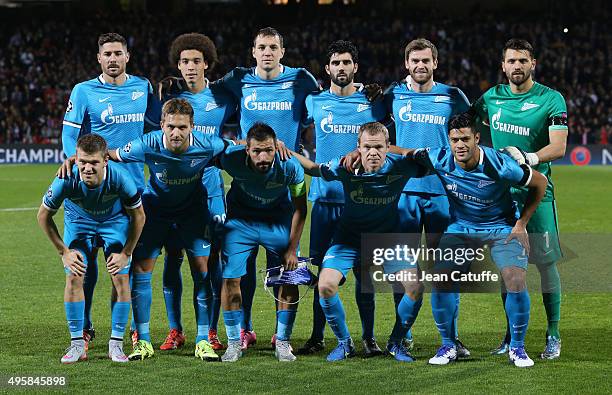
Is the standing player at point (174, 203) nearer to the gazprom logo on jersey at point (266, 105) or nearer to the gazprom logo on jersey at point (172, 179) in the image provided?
the gazprom logo on jersey at point (172, 179)

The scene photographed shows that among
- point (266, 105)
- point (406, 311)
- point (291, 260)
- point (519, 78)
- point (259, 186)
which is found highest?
point (519, 78)

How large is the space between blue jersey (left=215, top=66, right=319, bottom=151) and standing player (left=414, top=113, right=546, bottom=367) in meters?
1.25

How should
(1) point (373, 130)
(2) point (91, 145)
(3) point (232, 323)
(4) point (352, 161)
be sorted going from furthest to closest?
(3) point (232, 323) < (4) point (352, 161) < (1) point (373, 130) < (2) point (91, 145)

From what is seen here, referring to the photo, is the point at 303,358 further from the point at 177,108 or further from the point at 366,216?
the point at 177,108

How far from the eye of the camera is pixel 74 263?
6.80 metres

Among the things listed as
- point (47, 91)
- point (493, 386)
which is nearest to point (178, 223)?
point (493, 386)

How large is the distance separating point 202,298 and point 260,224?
0.70m

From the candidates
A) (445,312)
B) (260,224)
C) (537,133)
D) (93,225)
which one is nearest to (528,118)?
(537,133)

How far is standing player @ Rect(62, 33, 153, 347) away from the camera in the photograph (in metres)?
7.70

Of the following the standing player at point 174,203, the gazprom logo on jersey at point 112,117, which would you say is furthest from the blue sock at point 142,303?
the gazprom logo on jersey at point 112,117

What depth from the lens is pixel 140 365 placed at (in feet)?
22.2

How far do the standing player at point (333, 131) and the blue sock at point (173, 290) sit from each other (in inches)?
39.1

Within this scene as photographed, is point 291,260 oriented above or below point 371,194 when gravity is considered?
below

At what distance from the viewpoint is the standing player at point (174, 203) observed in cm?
690
